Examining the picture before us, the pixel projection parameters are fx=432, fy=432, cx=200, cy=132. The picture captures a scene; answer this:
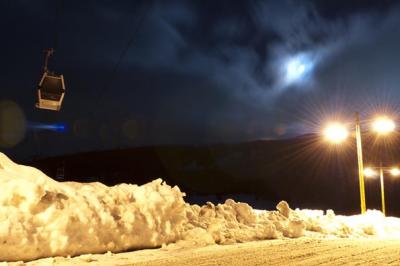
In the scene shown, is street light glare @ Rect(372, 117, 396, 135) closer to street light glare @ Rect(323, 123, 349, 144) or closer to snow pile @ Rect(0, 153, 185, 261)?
street light glare @ Rect(323, 123, 349, 144)

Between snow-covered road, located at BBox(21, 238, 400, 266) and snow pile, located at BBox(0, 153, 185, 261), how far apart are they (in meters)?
0.30

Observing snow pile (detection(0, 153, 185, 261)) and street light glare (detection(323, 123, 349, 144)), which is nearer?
snow pile (detection(0, 153, 185, 261))

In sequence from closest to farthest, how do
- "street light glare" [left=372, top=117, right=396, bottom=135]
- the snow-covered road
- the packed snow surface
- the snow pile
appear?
1. the snow pile
2. the packed snow surface
3. the snow-covered road
4. "street light glare" [left=372, top=117, right=396, bottom=135]

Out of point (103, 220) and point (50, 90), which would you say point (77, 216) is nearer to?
point (103, 220)

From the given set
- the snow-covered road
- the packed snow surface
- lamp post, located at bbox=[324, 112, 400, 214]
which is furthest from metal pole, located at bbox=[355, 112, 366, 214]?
the snow-covered road

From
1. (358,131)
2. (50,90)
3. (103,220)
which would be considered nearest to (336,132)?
(358,131)

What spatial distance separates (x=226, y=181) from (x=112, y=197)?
305ft

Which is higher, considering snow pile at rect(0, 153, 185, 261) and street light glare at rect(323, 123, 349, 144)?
street light glare at rect(323, 123, 349, 144)

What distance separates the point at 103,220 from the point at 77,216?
25.1 inches

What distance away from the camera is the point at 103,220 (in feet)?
30.0

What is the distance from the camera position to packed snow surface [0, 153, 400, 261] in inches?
312

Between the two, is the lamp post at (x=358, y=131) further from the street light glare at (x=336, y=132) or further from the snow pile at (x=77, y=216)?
the snow pile at (x=77, y=216)

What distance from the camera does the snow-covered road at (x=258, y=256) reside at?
27.0 ft

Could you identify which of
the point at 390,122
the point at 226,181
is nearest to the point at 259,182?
the point at 226,181
